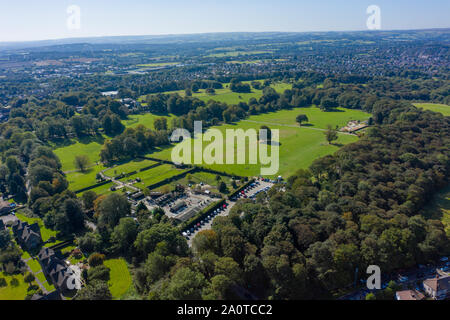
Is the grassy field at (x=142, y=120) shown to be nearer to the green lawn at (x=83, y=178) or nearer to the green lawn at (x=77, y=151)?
the green lawn at (x=77, y=151)

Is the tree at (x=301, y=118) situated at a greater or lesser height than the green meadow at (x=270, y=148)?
greater

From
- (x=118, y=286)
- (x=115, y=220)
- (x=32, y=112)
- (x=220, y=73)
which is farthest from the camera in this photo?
(x=220, y=73)

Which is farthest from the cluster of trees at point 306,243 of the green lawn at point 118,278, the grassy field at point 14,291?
the grassy field at point 14,291

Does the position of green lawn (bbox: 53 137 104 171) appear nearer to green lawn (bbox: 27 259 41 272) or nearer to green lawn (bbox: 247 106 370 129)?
green lawn (bbox: 27 259 41 272)

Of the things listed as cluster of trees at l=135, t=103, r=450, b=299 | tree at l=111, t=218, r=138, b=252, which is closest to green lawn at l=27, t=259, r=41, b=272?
tree at l=111, t=218, r=138, b=252

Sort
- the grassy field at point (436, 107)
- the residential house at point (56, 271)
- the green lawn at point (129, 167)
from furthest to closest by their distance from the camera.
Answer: the grassy field at point (436, 107) → the green lawn at point (129, 167) → the residential house at point (56, 271)
